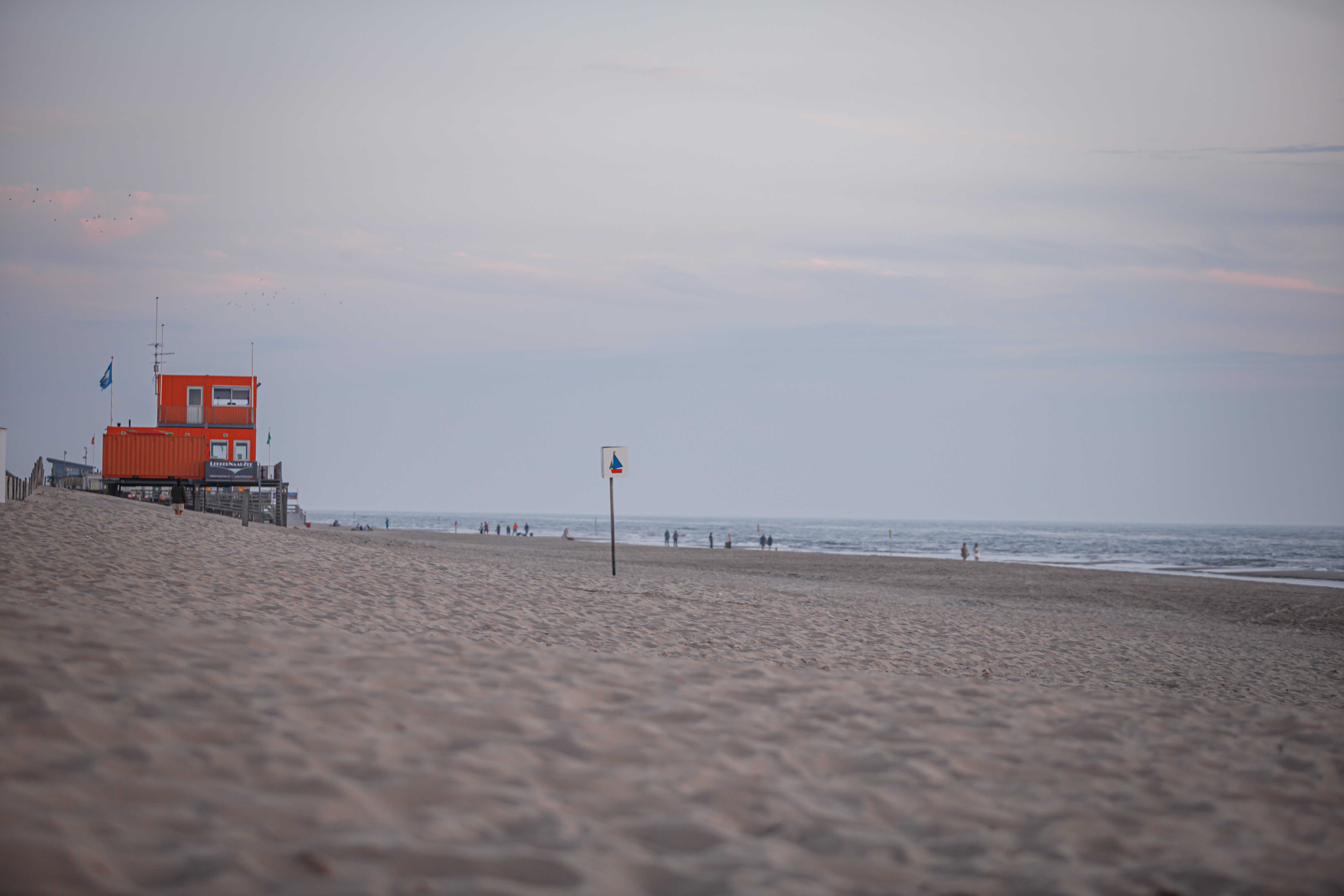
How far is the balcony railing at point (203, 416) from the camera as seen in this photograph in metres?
38.2

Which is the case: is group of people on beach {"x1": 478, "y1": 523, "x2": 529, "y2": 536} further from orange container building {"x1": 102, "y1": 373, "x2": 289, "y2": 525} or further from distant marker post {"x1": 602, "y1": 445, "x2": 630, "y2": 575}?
distant marker post {"x1": 602, "y1": 445, "x2": 630, "y2": 575}

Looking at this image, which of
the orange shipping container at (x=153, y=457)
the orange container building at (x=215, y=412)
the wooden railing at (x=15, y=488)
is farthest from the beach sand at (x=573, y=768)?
the orange container building at (x=215, y=412)

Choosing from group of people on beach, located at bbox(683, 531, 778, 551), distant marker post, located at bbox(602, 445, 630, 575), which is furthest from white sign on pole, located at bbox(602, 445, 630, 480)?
group of people on beach, located at bbox(683, 531, 778, 551)

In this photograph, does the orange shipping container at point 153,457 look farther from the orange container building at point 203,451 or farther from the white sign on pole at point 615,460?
the white sign on pole at point 615,460

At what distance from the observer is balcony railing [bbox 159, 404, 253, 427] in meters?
38.2

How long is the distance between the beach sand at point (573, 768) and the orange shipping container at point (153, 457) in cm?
2698

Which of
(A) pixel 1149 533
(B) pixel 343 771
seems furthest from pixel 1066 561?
(A) pixel 1149 533

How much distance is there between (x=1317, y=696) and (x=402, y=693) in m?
11.4

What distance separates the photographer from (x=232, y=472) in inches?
1341

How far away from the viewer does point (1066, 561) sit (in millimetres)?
50156

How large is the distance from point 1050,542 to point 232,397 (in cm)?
7725

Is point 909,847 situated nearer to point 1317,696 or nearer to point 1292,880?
point 1292,880

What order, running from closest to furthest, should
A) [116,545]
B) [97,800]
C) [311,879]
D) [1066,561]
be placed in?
1. [311,879]
2. [97,800]
3. [116,545]
4. [1066,561]

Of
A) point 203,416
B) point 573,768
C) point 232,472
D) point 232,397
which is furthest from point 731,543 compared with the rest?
point 573,768
